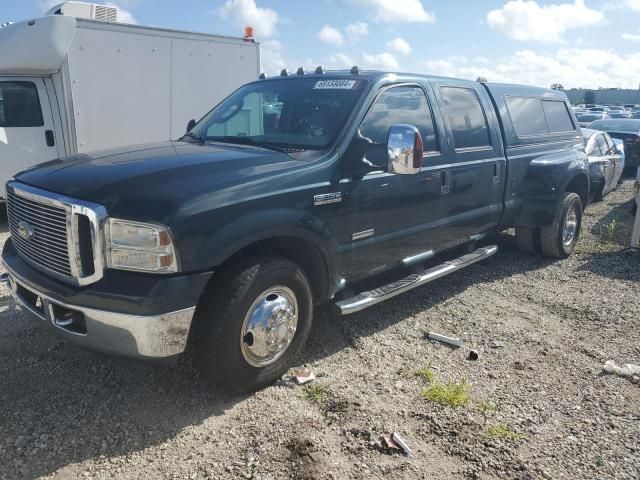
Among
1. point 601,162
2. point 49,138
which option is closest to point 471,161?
point 601,162

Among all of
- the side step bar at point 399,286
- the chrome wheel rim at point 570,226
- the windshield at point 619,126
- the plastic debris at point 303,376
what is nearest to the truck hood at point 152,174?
the side step bar at point 399,286

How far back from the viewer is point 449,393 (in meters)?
3.45

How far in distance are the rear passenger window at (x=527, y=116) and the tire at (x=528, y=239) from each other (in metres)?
1.13

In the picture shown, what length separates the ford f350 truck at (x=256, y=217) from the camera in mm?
2805

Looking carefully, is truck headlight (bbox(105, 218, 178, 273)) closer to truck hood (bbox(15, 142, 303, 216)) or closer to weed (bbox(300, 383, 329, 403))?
truck hood (bbox(15, 142, 303, 216))

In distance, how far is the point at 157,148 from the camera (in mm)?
3828

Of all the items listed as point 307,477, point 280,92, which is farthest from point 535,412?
point 280,92

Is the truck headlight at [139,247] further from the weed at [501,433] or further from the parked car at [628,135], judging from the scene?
the parked car at [628,135]

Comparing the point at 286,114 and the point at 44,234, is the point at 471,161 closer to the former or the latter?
the point at 286,114

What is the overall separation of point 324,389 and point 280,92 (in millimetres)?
2380

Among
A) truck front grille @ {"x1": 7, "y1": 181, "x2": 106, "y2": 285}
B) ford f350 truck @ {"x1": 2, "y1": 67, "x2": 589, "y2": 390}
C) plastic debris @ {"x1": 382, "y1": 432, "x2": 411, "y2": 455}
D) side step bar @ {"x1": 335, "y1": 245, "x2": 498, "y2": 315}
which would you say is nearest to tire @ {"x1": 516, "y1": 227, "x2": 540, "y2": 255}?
side step bar @ {"x1": 335, "y1": 245, "x2": 498, "y2": 315}

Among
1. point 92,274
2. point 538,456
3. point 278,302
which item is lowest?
point 538,456

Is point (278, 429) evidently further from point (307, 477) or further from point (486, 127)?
point (486, 127)

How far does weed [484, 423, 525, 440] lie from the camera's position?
120 inches
